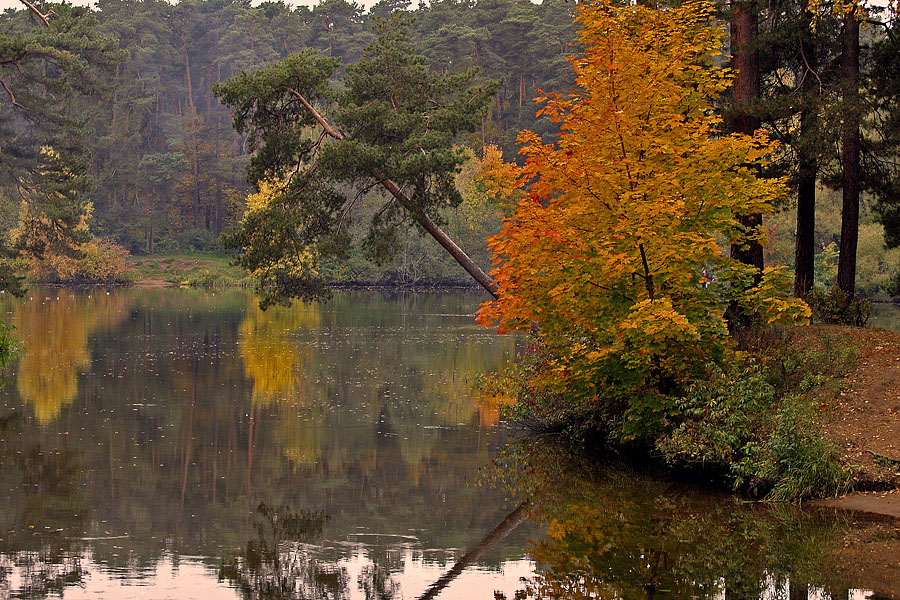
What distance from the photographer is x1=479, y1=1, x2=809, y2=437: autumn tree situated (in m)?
16.8

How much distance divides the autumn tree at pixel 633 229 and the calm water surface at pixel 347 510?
1.98 metres

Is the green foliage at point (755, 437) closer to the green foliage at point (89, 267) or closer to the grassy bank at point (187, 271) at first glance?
the grassy bank at point (187, 271)

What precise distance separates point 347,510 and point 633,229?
19.9 ft

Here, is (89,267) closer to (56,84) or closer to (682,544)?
(56,84)

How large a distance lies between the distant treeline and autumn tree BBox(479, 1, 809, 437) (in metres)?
69.6

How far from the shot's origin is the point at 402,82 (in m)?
29.9

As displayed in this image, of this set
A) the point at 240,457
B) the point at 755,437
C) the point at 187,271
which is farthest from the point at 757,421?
the point at 187,271

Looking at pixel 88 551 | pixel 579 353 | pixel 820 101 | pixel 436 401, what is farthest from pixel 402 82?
pixel 88 551

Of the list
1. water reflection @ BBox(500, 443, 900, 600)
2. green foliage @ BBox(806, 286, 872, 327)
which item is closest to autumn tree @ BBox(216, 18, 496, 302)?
green foliage @ BBox(806, 286, 872, 327)

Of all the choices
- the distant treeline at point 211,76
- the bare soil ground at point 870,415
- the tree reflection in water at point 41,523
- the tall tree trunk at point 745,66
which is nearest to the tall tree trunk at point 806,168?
the tall tree trunk at point 745,66

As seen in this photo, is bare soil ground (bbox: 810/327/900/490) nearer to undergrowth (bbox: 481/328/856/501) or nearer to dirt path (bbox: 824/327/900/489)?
dirt path (bbox: 824/327/900/489)

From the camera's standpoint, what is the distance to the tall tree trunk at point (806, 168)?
2244cm

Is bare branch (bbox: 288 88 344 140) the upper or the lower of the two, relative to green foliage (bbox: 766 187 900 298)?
upper

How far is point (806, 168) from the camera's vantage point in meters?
23.4
